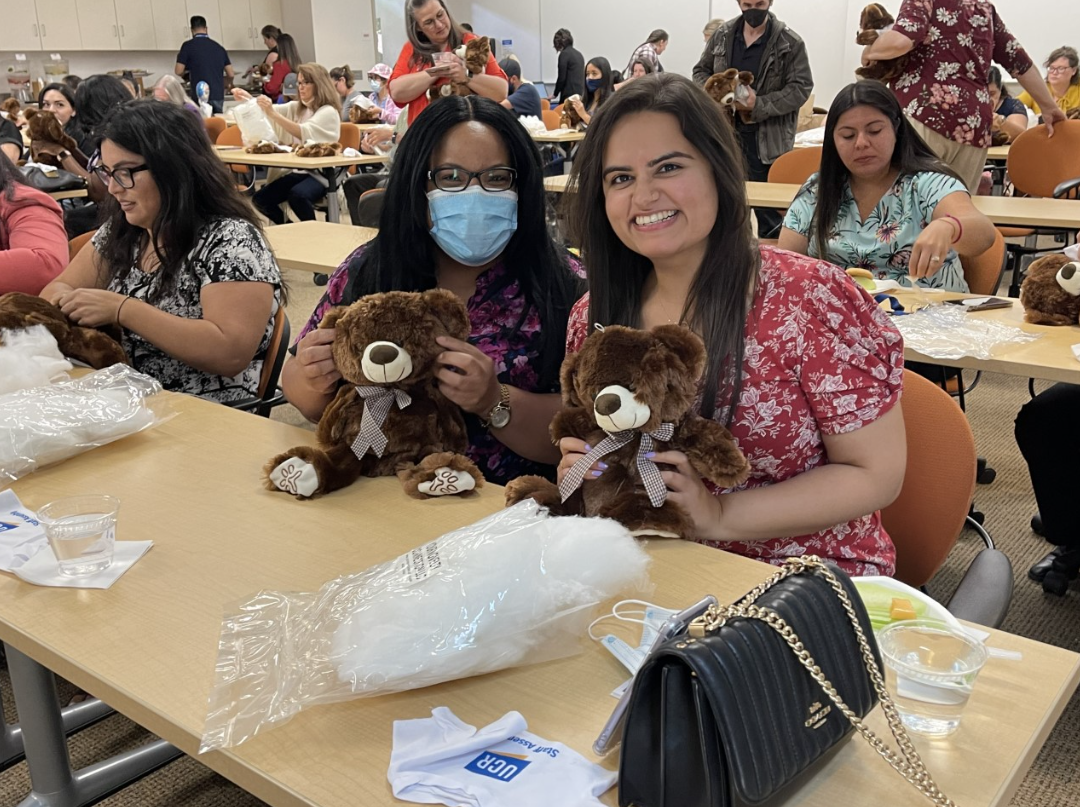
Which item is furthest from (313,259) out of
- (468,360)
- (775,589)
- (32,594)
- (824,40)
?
(824,40)

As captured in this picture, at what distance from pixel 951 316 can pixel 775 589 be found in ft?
6.32

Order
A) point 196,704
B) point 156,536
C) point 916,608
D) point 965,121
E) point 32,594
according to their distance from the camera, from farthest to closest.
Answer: point 965,121 → point 156,536 → point 32,594 → point 916,608 → point 196,704

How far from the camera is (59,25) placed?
12117 mm

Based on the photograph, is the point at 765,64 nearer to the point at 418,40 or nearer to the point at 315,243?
the point at 418,40

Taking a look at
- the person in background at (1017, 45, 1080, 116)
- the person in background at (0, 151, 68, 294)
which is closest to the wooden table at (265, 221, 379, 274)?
the person in background at (0, 151, 68, 294)

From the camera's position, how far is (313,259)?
3.39 meters

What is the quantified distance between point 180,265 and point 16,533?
1.08m

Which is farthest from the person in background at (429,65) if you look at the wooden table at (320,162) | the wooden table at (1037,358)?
the wooden table at (1037,358)

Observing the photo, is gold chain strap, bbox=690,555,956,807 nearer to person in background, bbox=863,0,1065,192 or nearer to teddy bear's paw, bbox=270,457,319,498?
teddy bear's paw, bbox=270,457,319,498

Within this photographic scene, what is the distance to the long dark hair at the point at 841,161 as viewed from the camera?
2.77 meters

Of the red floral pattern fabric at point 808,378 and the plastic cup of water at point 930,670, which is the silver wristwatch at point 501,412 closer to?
the red floral pattern fabric at point 808,378

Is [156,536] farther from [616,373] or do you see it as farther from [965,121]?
[965,121]

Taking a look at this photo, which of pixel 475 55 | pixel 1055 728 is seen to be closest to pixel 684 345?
pixel 1055 728

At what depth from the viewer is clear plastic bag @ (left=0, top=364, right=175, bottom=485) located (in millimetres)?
1578
